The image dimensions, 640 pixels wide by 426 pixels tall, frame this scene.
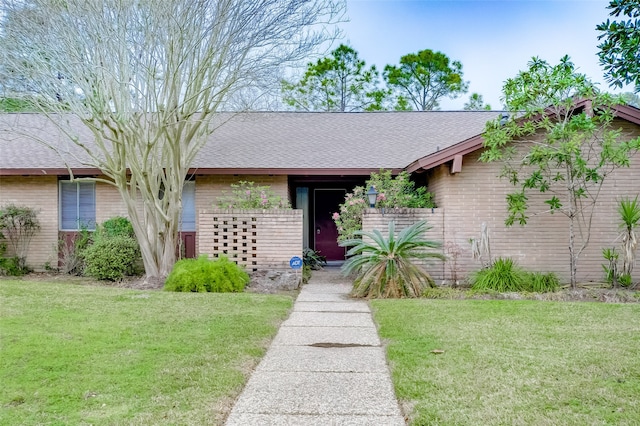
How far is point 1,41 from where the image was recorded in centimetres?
988

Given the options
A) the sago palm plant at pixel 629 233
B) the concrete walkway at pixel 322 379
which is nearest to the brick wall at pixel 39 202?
the concrete walkway at pixel 322 379

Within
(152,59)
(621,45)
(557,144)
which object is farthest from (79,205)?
(621,45)

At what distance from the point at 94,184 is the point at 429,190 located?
8485 mm

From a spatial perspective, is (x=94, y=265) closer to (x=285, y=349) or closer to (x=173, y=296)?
(x=173, y=296)

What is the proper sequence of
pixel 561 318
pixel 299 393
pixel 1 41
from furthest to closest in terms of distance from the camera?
pixel 1 41, pixel 561 318, pixel 299 393

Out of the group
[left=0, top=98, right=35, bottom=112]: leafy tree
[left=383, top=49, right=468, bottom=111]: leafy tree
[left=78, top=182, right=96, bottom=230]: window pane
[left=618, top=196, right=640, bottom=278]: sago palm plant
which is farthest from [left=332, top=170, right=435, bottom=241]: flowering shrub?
[left=383, top=49, right=468, bottom=111]: leafy tree

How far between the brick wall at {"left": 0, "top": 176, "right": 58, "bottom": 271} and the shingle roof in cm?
50

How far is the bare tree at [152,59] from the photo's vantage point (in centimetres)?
956

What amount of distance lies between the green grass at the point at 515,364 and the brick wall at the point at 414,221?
2.90m

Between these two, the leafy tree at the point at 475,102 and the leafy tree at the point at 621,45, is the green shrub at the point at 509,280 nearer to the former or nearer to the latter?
the leafy tree at the point at 621,45

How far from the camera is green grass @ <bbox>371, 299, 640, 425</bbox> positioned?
3822mm

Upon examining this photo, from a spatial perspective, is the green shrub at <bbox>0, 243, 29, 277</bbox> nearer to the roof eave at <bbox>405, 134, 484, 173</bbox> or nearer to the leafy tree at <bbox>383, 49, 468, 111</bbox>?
the roof eave at <bbox>405, 134, 484, 173</bbox>

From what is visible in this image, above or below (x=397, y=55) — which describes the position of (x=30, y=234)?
below

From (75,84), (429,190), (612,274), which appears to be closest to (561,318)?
(612,274)
